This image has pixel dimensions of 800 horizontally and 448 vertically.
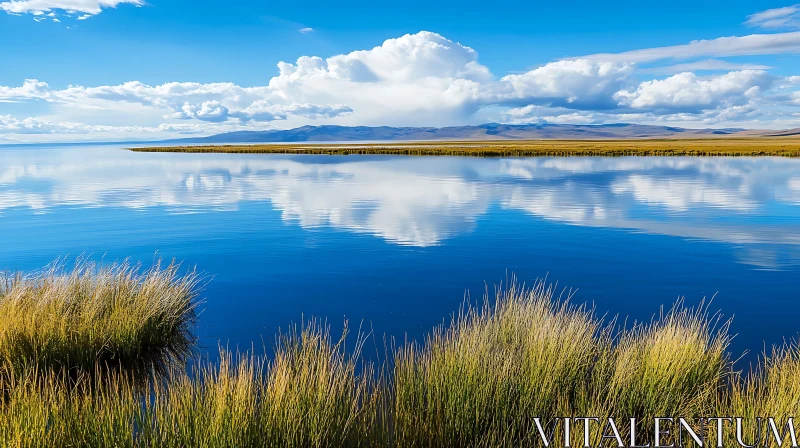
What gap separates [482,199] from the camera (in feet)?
127

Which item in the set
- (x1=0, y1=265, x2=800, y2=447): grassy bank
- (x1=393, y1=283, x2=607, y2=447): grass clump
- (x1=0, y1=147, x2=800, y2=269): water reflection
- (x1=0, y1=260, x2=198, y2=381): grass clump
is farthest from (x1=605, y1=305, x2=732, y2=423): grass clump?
(x1=0, y1=147, x2=800, y2=269): water reflection

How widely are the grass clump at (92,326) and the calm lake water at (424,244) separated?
115 cm

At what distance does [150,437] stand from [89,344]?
460 centimetres

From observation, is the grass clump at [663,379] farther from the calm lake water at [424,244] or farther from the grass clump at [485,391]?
the calm lake water at [424,244]

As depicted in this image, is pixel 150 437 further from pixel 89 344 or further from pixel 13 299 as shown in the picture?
pixel 13 299

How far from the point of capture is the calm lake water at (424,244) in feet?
48.9

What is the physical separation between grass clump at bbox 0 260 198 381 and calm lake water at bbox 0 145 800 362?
45.2 inches

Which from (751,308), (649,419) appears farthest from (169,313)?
(751,308)

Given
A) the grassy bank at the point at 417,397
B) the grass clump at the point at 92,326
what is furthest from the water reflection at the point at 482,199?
the grassy bank at the point at 417,397

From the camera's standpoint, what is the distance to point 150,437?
5.95 meters

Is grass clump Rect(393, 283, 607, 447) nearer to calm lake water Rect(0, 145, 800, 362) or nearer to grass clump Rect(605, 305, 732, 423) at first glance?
grass clump Rect(605, 305, 732, 423)

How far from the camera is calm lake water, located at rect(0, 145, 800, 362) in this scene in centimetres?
1489

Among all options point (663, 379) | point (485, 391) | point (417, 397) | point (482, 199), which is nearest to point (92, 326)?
point (417, 397)

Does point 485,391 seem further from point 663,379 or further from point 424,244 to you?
point 424,244
